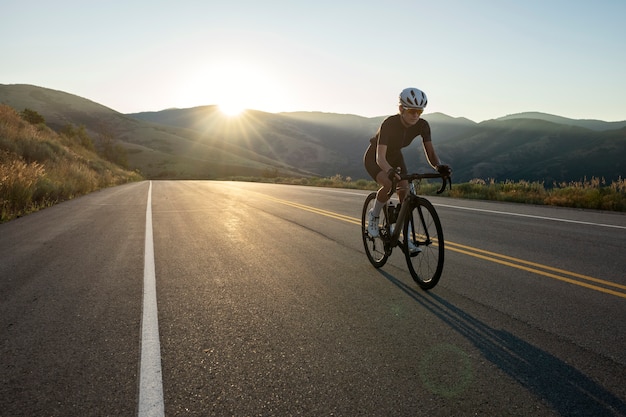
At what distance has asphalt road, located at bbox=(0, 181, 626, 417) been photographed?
8.43 feet

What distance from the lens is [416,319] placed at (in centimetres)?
390

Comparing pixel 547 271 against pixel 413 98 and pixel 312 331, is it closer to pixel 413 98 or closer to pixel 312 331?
pixel 413 98

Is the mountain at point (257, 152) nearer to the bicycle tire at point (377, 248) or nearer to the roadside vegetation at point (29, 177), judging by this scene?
the roadside vegetation at point (29, 177)

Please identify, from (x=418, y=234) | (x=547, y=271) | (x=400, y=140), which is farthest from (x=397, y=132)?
(x=547, y=271)

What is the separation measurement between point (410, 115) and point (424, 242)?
1562mm

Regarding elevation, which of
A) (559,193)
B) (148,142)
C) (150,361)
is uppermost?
(148,142)

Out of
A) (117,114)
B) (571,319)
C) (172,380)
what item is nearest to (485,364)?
(571,319)

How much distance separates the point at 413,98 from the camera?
5082mm

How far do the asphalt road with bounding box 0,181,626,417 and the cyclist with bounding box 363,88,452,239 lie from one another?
1043 mm

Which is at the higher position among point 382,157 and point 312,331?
point 382,157

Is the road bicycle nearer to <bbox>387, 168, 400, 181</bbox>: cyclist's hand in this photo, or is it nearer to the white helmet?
<bbox>387, 168, 400, 181</bbox>: cyclist's hand

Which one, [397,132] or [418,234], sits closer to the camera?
[418,234]

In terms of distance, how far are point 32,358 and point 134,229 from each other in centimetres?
647

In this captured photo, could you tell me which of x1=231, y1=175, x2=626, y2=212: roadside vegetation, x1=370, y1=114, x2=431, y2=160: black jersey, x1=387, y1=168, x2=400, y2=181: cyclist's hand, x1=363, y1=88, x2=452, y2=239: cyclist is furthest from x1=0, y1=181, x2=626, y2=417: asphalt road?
x1=231, y1=175, x2=626, y2=212: roadside vegetation
